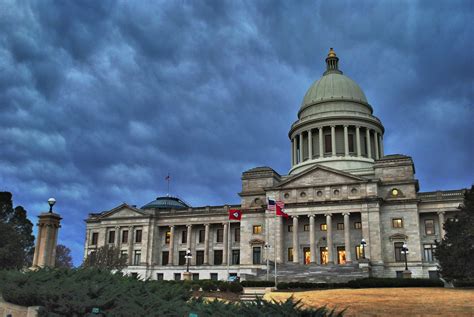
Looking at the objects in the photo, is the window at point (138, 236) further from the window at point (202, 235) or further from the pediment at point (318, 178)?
the pediment at point (318, 178)

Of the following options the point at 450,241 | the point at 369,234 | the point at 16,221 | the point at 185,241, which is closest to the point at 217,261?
Result: the point at 185,241

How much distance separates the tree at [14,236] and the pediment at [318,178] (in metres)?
36.3

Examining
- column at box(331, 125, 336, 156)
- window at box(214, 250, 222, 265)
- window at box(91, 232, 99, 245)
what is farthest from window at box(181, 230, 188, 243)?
column at box(331, 125, 336, 156)

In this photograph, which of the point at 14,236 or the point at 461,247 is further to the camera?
the point at 14,236

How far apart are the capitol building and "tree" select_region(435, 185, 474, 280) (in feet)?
58.4

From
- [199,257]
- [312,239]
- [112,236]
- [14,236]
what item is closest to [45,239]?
[14,236]

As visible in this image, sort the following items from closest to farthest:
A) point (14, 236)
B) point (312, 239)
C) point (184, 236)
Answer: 1. point (14, 236)
2. point (312, 239)
3. point (184, 236)

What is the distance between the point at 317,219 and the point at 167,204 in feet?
112

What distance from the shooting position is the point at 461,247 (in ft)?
120

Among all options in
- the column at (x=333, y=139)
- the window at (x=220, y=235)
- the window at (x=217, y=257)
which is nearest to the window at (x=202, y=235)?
the window at (x=220, y=235)

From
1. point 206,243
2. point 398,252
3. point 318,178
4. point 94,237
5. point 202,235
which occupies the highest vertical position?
point 318,178

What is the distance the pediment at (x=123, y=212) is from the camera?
82875 mm

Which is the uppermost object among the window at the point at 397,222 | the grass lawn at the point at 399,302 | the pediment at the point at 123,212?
the pediment at the point at 123,212

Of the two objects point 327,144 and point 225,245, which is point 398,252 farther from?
point 225,245
